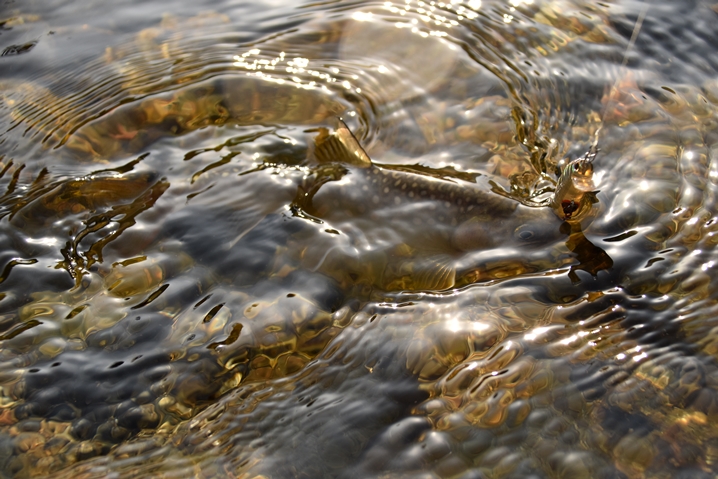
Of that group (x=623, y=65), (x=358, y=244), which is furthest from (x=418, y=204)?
(x=623, y=65)

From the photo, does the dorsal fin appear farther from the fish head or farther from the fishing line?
the fishing line

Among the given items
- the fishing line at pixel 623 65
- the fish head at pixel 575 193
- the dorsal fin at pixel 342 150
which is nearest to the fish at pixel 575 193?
the fish head at pixel 575 193

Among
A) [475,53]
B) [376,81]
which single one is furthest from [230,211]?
[475,53]

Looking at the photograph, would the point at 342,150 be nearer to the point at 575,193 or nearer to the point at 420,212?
the point at 420,212

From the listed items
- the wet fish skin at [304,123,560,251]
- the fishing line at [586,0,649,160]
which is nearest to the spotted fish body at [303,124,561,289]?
the wet fish skin at [304,123,560,251]

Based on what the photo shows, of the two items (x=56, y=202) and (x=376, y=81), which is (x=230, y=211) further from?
(x=376, y=81)

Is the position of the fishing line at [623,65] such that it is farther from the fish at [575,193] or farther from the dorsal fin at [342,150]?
the dorsal fin at [342,150]
